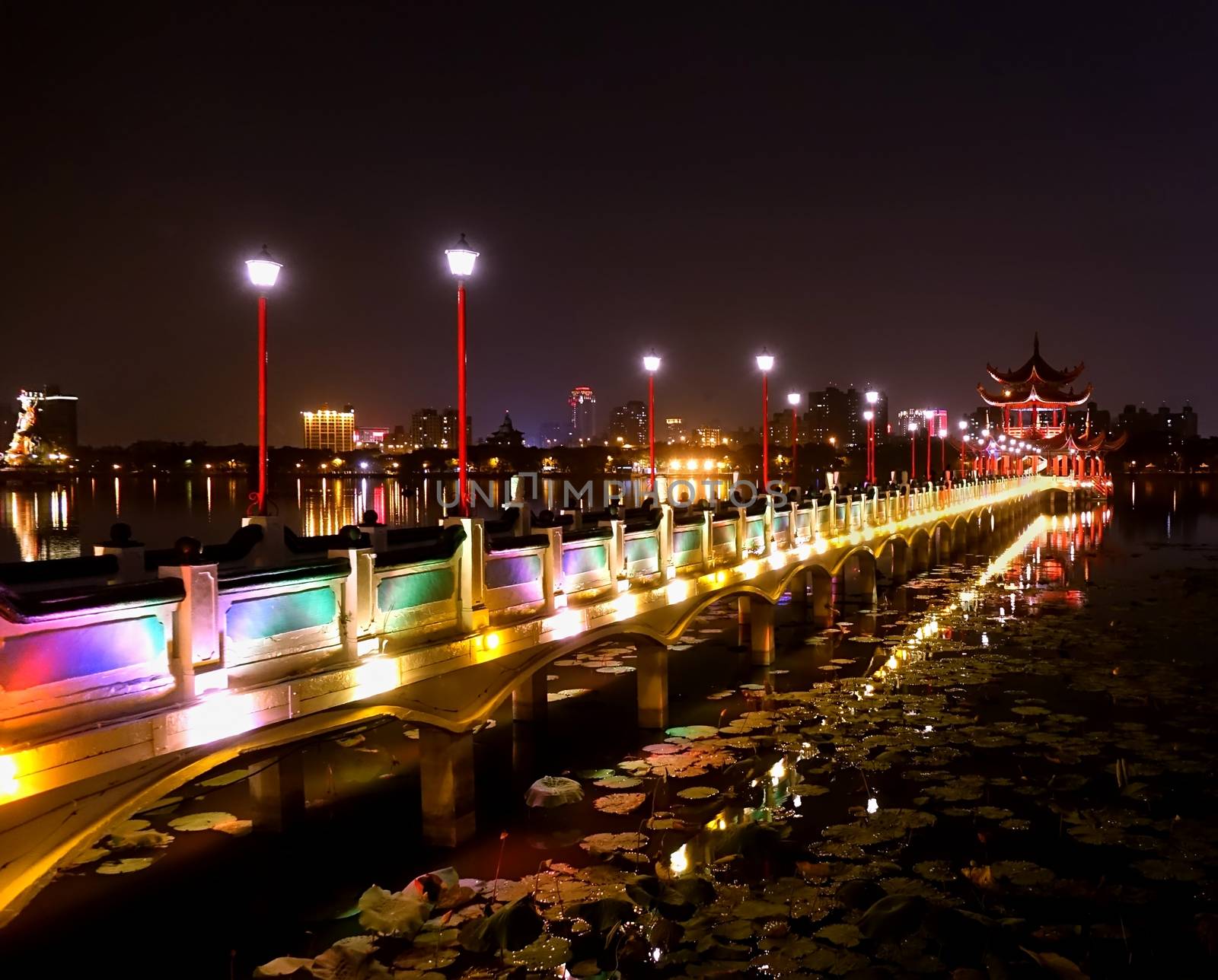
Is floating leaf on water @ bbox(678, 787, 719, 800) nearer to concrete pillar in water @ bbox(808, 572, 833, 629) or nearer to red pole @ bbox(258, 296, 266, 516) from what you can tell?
red pole @ bbox(258, 296, 266, 516)

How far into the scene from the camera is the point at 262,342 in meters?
11.3

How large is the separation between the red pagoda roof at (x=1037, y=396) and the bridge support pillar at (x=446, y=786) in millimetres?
85818

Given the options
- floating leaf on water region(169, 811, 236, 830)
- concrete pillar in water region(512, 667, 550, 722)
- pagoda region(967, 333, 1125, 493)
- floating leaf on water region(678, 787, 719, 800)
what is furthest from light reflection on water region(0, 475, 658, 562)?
pagoda region(967, 333, 1125, 493)

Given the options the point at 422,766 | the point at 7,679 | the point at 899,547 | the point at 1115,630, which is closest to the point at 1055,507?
the point at 899,547

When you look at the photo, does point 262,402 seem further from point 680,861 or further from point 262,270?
point 680,861

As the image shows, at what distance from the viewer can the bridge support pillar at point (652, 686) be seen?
1537 centimetres

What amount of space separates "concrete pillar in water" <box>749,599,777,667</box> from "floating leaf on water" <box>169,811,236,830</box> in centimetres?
1161

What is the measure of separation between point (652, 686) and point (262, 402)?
7.78m

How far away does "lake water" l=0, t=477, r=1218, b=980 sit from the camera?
333 inches

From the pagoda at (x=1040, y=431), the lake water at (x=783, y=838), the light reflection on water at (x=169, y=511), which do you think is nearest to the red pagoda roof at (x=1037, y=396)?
the pagoda at (x=1040, y=431)

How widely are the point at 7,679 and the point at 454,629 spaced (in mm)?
4671

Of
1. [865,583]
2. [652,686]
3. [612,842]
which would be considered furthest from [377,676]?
[865,583]

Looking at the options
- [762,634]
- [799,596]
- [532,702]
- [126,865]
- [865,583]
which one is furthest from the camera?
[799,596]

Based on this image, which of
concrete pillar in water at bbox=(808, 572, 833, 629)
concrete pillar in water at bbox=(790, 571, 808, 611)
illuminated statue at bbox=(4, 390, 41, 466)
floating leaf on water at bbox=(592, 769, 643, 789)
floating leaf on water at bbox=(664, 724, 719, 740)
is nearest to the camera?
floating leaf on water at bbox=(592, 769, 643, 789)
